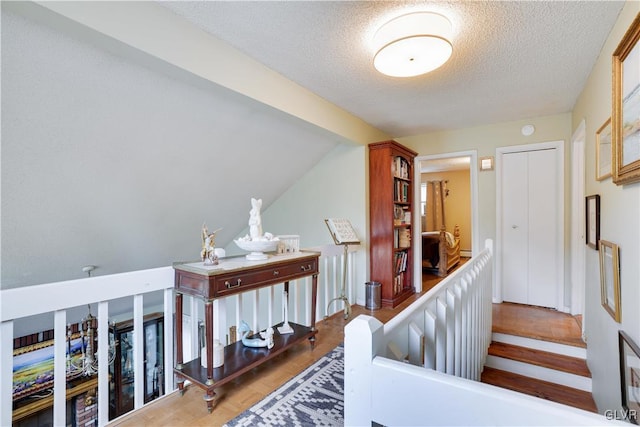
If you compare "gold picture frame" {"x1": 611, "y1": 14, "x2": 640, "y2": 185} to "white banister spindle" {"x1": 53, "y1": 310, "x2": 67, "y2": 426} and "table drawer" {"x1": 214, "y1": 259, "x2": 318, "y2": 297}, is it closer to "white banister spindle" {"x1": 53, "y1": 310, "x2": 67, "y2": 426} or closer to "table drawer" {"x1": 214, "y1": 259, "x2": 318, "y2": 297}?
"table drawer" {"x1": 214, "y1": 259, "x2": 318, "y2": 297}

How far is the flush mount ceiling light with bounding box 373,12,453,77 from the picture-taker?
5.60ft

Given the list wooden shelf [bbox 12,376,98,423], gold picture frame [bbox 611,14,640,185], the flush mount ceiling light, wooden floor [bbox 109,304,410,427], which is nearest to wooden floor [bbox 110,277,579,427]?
wooden floor [bbox 109,304,410,427]

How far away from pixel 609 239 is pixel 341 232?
2.12m

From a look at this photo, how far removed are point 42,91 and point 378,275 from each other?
3.44 meters

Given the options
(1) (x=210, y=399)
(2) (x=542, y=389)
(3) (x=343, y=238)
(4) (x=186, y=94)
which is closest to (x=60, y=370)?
(1) (x=210, y=399)

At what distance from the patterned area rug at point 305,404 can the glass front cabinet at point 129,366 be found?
9.02ft

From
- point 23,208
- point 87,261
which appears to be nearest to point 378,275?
point 87,261

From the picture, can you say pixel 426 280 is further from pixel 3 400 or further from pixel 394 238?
pixel 3 400

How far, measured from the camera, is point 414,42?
1776mm

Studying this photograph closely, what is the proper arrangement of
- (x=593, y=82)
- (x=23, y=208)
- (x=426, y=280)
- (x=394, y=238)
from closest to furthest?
(x=23, y=208) < (x=593, y=82) < (x=394, y=238) < (x=426, y=280)

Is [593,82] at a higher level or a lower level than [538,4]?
lower

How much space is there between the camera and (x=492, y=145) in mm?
3760

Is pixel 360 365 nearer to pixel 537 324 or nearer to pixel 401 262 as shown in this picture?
pixel 537 324

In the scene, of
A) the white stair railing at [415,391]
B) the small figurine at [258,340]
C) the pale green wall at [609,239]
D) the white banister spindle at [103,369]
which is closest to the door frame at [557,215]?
the pale green wall at [609,239]
